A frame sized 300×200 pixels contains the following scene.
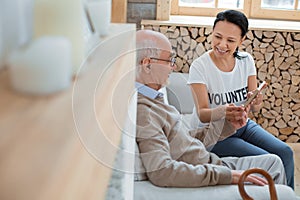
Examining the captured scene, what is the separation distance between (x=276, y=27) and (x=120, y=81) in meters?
2.89

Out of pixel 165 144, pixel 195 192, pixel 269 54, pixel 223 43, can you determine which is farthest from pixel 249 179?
pixel 269 54

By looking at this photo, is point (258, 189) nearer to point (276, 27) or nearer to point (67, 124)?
point (67, 124)

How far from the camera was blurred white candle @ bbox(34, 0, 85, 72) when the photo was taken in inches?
18.9

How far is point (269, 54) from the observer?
331 cm

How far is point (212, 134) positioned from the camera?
2225 mm

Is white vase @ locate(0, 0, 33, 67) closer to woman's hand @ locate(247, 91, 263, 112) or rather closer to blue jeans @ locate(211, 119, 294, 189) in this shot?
blue jeans @ locate(211, 119, 294, 189)

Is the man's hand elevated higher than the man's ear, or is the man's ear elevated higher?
the man's ear

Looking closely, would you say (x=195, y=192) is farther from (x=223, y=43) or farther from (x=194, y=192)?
(x=223, y=43)

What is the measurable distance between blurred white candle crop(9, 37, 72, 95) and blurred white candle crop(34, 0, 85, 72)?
3 cm

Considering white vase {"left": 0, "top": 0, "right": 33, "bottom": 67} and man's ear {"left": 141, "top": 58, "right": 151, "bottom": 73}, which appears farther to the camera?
man's ear {"left": 141, "top": 58, "right": 151, "bottom": 73}

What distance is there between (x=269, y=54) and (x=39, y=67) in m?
3.10

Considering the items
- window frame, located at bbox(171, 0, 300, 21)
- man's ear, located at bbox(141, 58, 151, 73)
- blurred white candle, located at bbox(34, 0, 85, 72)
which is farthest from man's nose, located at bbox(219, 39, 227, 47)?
blurred white candle, located at bbox(34, 0, 85, 72)

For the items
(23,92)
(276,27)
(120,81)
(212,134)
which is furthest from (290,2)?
(23,92)

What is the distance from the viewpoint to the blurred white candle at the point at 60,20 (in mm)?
481
